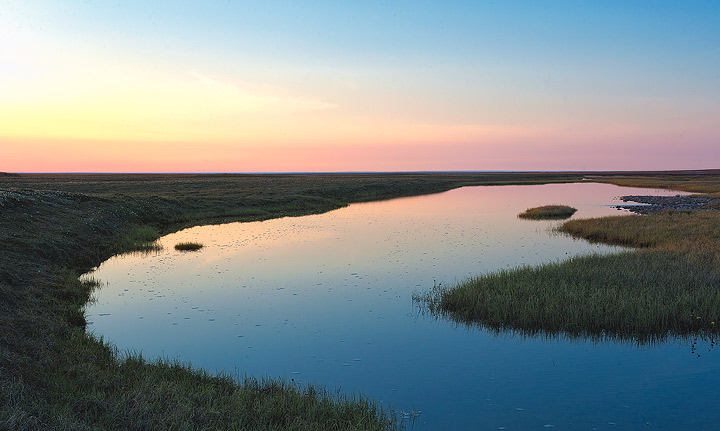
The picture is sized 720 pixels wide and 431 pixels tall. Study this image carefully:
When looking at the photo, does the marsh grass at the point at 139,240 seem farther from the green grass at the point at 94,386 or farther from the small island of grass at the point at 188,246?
the green grass at the point at 94,386

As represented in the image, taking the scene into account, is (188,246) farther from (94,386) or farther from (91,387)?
(94,386)

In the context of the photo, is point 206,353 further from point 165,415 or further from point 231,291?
point 231,291

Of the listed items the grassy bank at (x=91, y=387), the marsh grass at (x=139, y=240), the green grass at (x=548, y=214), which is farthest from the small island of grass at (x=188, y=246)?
the green grass at (x=548, y=214)

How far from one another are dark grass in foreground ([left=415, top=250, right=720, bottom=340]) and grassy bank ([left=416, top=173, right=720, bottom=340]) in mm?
25

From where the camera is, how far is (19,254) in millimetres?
17984

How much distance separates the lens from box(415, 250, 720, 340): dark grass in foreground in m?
12.9

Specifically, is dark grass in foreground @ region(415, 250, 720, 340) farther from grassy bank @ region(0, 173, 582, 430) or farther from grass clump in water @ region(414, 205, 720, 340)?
grassy bank @ region(0, 173, 582, 430)

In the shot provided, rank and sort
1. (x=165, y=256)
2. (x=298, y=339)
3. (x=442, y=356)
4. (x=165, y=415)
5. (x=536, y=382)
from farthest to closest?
(x=165, y=256)
(x=298, y=339)
(x=442, y=356)
(x=536, y=382)
(x=165, y=415)

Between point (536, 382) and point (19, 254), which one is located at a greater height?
point (19, 254)

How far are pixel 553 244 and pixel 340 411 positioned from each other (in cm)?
2268

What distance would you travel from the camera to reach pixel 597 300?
1386 centimetres

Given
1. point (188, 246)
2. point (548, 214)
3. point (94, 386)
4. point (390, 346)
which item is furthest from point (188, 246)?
point (548, 214)

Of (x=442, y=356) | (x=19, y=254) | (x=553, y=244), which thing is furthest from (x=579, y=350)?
(x=19, y=254)

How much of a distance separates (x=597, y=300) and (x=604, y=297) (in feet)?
1.39
